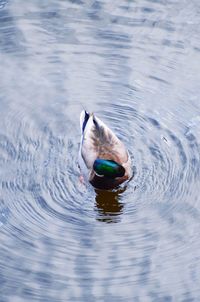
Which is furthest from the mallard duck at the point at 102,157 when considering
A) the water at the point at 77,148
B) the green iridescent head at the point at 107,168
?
the water at the point at 77,148

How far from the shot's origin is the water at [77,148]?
7.94 meters

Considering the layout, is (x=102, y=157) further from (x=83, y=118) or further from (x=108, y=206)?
(x=108, y=206)

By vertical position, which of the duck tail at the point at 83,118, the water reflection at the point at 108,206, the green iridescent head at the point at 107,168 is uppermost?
the duck tail at the point at 83,118

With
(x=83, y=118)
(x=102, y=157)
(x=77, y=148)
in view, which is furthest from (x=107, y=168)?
(x=83, y=118)

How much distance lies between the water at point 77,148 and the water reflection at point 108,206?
14 mm

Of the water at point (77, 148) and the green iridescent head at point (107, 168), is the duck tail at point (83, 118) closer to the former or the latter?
the water at point (77, 148)

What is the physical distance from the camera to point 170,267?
26.2ft

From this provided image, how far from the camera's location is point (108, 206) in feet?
29.3

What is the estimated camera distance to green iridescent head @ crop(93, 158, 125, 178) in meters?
9.20

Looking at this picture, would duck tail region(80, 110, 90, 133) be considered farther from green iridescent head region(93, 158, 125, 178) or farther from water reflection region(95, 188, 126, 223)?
water reflection region(95, 188, 126, 223)

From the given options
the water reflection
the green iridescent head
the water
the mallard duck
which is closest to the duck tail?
the mallard duck

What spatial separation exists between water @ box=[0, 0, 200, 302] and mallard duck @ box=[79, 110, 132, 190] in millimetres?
135

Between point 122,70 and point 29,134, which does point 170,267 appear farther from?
point 122,70

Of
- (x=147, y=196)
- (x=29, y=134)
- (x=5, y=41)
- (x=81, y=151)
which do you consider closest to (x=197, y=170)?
(x=147, y=196)
